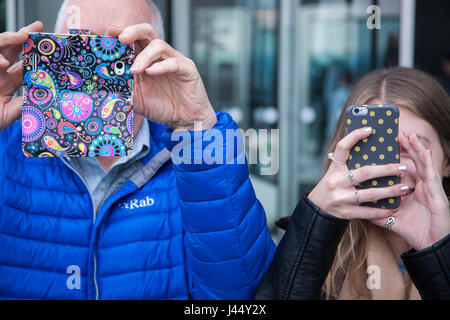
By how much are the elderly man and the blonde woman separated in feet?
0.45

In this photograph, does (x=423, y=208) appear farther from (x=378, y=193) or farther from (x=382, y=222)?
(x=378, y=193)

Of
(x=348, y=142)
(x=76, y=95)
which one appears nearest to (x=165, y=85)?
(x=76, y=95)

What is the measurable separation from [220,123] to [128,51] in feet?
0.86

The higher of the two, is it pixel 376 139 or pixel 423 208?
pixel 376 139

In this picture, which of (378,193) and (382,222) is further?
(382,222)

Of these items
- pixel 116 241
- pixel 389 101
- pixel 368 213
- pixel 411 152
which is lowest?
pixel 116 241

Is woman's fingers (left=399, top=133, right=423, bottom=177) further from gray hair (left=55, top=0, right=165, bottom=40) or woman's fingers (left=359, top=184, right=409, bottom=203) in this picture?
gray hair (left=55, top=0, right=165, bottom=40)

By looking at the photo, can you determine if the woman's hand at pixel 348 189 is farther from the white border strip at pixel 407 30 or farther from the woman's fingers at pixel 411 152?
the white border strip at pixel 407 30

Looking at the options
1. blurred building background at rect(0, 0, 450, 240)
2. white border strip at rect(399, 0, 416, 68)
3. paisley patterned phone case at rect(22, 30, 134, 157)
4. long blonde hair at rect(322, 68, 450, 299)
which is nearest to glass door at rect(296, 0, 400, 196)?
blurred building background at rect(0, 0, 450, 240)

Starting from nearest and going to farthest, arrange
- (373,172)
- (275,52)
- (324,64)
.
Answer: (373,172) < (275,52) < (324,64)

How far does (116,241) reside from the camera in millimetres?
1190

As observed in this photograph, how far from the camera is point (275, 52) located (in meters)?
3.92

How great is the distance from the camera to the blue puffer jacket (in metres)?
1.12

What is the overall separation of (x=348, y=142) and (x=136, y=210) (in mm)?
561
